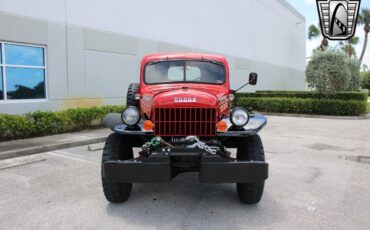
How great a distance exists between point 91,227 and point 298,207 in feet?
8.22

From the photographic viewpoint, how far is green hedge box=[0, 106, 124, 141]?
8.62 m

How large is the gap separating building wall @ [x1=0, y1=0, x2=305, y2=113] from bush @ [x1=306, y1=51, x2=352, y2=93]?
5.19 meters

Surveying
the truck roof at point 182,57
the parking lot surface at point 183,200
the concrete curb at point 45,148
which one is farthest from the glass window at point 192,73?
the concrete curb at point 45,148

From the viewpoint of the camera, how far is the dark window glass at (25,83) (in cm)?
1011

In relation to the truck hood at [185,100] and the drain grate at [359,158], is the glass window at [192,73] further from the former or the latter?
the drain grate at [359,158]

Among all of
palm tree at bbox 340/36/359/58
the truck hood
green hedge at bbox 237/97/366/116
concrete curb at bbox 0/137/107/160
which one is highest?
palm tree at bbox 340/36/359/58

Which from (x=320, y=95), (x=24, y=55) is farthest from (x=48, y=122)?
(x=320, y=95)

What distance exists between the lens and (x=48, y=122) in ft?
31.4

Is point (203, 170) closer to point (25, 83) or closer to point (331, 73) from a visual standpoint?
point (25, 83)

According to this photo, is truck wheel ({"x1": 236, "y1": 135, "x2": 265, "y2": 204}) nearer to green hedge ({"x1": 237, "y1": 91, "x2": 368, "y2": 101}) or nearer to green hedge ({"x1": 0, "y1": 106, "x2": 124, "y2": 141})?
green hedge ({"x1": 0, "y1": 106, "x2": 124, "y2": 141})

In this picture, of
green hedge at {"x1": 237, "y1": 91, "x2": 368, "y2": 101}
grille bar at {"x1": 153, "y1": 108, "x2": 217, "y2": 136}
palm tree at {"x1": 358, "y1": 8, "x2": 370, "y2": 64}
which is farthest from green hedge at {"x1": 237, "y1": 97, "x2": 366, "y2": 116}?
palm tree at {"x1": 358, "y1": 8, "x2": 370, "y2": 64}

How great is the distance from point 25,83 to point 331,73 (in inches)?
620

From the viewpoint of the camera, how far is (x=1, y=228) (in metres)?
3.76

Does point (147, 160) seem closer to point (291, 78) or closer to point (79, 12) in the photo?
point (79, 12)
